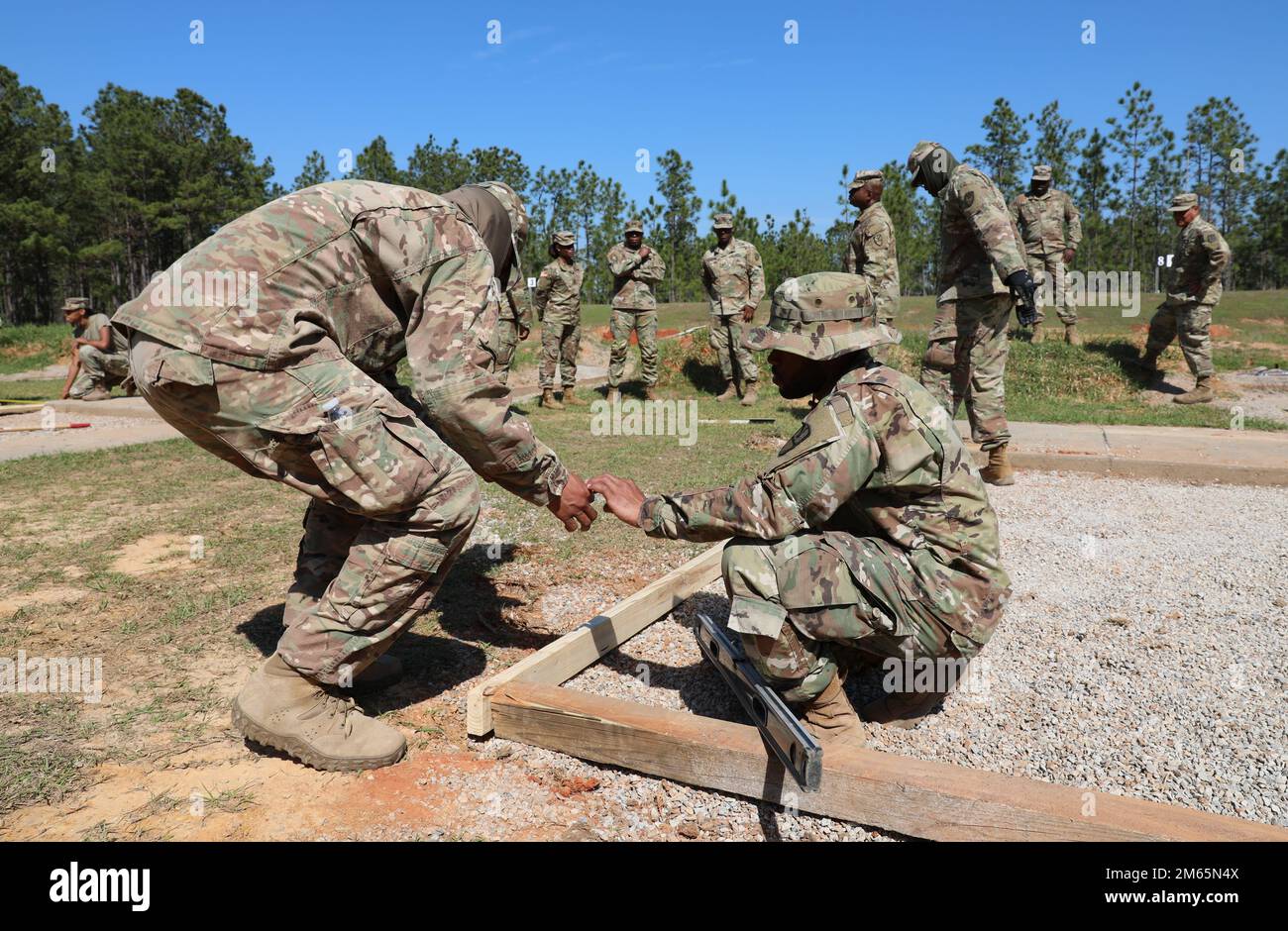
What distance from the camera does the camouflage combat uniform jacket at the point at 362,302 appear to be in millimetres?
2586

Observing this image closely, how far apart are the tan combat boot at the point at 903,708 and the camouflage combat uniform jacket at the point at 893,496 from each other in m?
0.34

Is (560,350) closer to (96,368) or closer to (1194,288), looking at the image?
(96,368)

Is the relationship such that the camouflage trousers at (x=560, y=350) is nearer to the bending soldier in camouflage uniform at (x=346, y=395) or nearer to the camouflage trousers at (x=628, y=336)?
the camouflage trousers at (x=628, y=336)

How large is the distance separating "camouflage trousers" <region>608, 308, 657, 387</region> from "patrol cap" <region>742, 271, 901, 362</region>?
9983mm

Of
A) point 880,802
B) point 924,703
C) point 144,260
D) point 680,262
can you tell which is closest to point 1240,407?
point 924,703

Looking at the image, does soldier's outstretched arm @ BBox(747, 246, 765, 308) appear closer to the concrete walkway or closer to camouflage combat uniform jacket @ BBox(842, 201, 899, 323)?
camouflage combat uniform jacket @ BBox(842, 201, 899, 323)

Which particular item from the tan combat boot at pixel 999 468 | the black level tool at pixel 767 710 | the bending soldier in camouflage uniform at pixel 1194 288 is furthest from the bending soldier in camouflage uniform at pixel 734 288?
the black level tool at pixel 767 710

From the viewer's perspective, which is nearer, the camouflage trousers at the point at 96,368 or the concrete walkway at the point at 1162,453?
the concrete walkway at the point at 1162,453

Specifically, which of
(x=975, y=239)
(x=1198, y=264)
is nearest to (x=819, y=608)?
(x=975, y=239)

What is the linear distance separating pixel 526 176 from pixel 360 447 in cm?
4296

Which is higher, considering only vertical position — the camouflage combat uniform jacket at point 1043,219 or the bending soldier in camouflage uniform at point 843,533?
the camouflage combat uniform jacket at point 1043,219

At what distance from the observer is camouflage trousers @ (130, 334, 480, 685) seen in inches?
102

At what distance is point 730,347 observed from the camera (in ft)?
42.4

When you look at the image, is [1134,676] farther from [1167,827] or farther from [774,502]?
[774,502]
